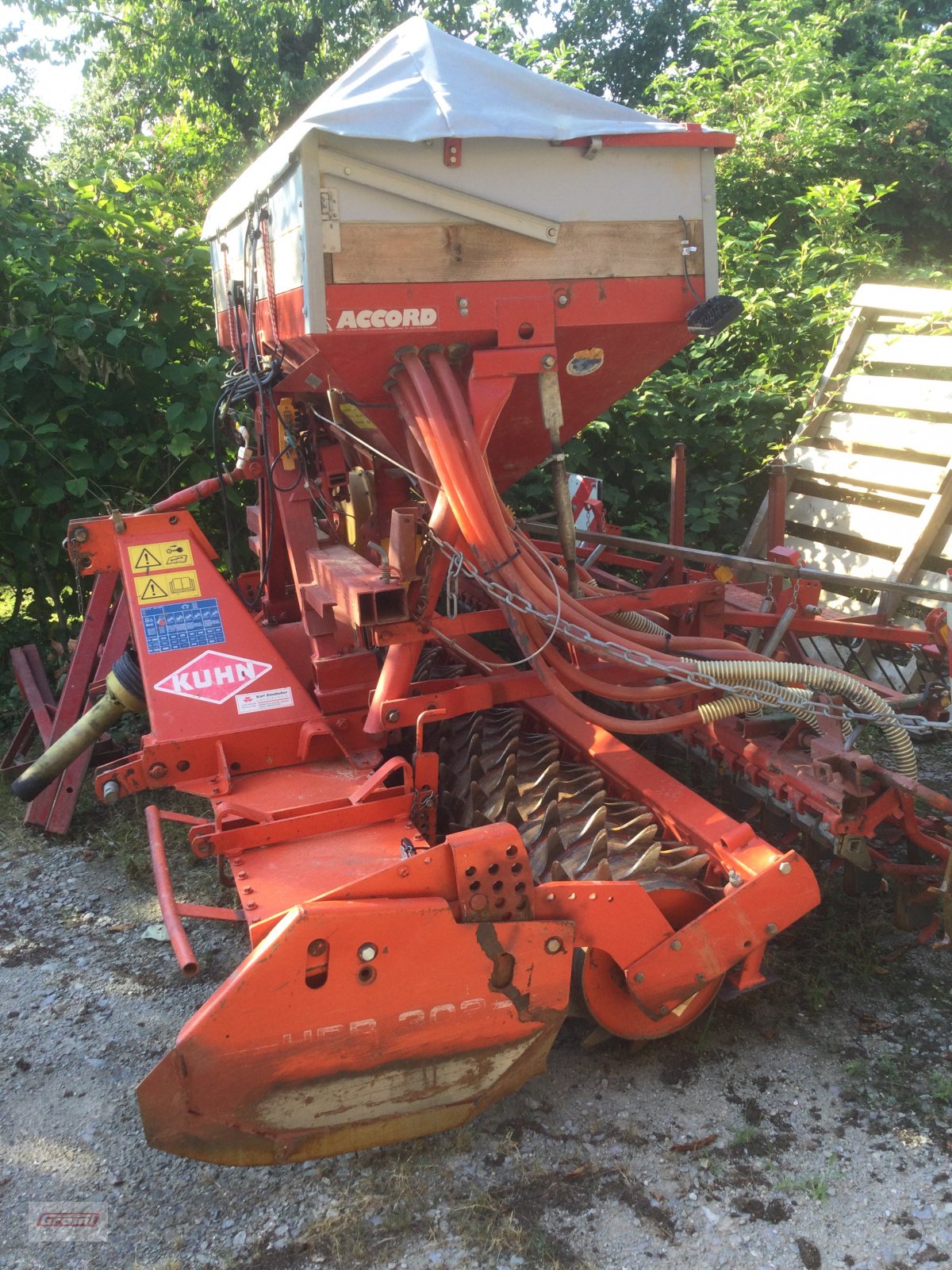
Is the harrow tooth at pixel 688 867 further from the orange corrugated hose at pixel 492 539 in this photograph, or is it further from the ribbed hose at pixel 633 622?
the ribbed hose at pixel 633 622

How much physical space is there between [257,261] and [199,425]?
198cm

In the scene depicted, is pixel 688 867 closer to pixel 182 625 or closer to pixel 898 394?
pixel 182 625


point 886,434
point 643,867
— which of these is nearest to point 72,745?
point 643,867

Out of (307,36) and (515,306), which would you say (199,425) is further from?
(307,36)

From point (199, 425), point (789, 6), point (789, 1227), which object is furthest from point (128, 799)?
point (789, 6)

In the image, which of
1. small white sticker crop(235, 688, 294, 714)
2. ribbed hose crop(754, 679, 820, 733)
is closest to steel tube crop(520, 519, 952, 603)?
ribbed hose crop(754, 679, 820, 733)

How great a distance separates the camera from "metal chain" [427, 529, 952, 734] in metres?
2.87

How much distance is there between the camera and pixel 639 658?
2902mm

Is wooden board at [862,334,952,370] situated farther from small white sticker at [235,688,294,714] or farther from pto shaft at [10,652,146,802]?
pto shaft at [10,652,146,802]

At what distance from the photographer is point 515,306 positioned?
10.1ft

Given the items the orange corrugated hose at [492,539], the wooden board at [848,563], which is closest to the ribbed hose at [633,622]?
the orange corrugated hose at [492,539]

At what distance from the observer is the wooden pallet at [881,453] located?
5.50 metres

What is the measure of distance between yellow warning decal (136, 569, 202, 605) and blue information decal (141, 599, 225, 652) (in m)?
0.02

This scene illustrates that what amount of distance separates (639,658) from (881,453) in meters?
3.85
